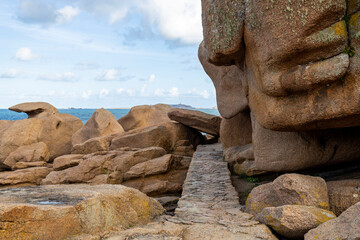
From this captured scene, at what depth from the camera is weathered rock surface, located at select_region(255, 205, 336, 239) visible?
493 cm

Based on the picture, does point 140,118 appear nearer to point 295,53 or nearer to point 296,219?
point 295,53

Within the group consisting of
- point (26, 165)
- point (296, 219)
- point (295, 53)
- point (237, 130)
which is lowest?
point (26, 165)

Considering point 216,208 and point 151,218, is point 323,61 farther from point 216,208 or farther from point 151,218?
point 151,218

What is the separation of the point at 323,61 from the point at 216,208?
12.3 ft

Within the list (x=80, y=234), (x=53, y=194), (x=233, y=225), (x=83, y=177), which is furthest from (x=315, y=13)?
Answer: (x=83, y=177)

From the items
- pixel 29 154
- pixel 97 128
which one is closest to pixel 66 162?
pixel 29 154

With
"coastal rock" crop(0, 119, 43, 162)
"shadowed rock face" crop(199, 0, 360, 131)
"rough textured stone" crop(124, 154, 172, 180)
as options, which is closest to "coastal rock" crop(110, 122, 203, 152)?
"rough textured stone" crop(124, 154, 172, 180)

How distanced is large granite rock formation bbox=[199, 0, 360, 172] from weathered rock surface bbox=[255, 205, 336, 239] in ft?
5.79

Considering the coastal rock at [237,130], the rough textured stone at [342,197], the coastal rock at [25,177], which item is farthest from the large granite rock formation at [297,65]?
the coastal rock at [25,177]

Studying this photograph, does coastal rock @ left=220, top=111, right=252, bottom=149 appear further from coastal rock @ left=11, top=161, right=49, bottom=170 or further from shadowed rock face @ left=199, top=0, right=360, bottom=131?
coastal rock @ left=11, top=161, right=49, bottom=170

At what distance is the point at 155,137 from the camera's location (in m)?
16.7

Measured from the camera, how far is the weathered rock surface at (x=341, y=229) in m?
4.03

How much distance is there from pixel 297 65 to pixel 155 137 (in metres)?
11.4

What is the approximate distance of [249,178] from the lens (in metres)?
9.92
